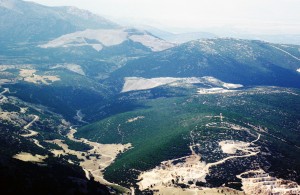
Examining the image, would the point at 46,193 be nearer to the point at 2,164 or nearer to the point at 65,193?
the point at 65,193

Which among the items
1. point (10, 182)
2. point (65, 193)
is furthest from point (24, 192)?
point (65, 193)

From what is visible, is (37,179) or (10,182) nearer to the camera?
(10,182)

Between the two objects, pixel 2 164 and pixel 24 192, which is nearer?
pixel 24 192

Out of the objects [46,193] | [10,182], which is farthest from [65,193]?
[10,182]

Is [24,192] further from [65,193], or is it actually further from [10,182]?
[65,193]

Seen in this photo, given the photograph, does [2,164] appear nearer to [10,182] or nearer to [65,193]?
[10,182]

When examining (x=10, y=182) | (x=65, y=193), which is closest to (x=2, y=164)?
(x=10, y=182)
